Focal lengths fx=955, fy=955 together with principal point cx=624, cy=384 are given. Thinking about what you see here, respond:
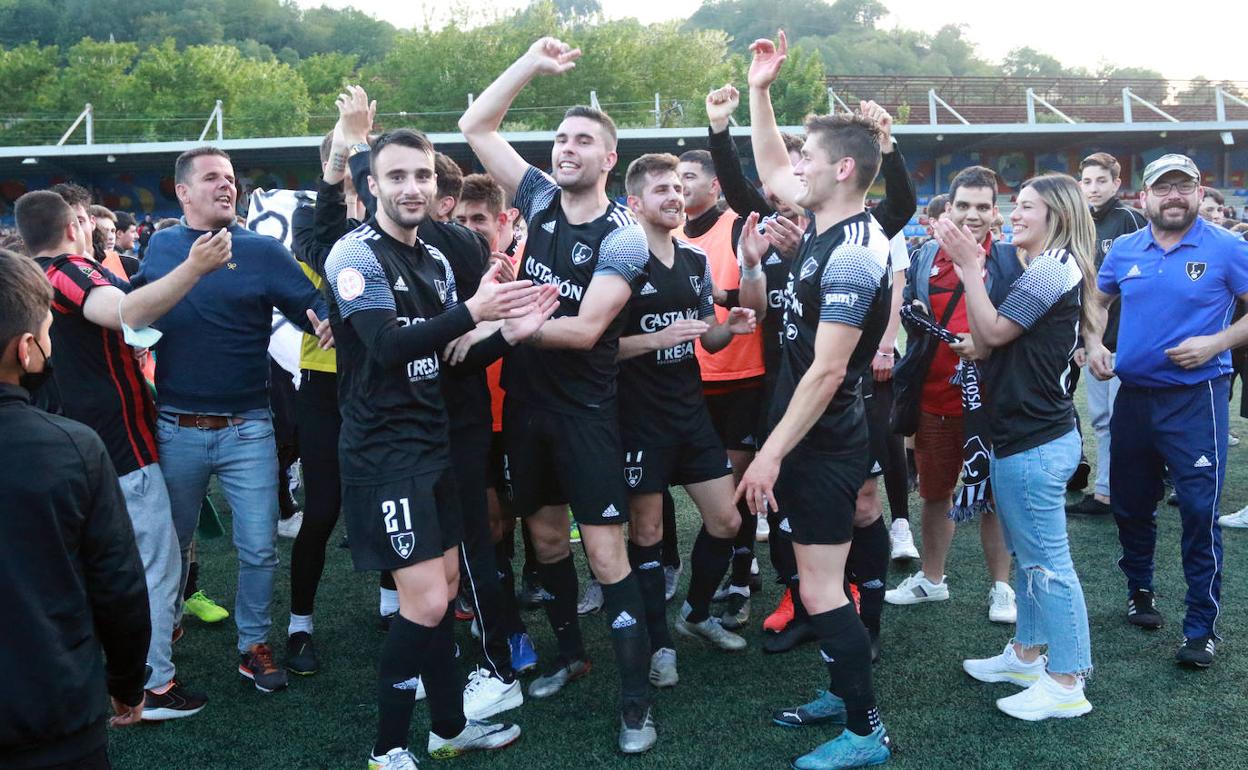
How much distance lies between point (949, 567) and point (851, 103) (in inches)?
1634

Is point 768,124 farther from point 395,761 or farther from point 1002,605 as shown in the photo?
point 395,761

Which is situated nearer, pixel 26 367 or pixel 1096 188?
pixel 26 367

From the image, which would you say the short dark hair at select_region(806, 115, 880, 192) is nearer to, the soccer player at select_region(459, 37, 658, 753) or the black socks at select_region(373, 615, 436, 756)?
the soccer player at select_region(459, 37, 658, 753)

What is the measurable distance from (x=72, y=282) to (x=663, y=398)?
2394 mm

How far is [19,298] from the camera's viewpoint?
2.14 m

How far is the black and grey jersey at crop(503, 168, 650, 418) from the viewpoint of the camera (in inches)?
146

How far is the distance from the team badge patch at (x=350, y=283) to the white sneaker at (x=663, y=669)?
2.03 m

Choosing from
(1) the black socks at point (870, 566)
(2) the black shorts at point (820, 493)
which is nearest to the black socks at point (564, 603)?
(2) the black shorts at point (820, 493)

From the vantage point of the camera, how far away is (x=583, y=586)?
212 inches

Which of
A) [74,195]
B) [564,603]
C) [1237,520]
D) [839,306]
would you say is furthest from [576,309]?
[1237,520]

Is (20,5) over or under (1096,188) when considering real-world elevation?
over

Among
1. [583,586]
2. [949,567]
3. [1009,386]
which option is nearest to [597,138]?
[1009,386]

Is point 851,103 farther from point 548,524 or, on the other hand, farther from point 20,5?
point 20,5

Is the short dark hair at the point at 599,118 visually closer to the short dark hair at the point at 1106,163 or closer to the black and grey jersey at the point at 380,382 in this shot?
the black and grey jersey at the point at 380,382
